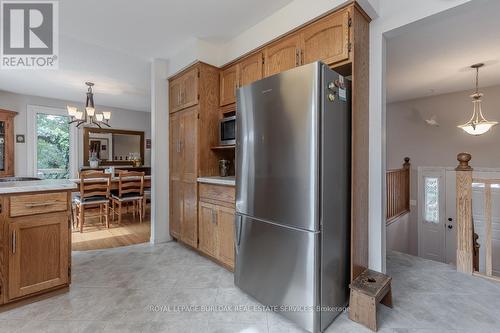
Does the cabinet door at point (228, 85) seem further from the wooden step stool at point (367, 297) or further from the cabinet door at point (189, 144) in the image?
the wooden step stool at point (367, 297)

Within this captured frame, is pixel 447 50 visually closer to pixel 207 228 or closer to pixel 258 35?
pixel 258 35

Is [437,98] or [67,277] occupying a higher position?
[437,98]

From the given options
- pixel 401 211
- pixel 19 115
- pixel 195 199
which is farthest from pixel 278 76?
pixel 19 115

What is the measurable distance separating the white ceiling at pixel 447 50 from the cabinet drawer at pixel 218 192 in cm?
191

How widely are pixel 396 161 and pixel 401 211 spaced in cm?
126

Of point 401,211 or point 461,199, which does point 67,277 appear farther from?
point 401,211

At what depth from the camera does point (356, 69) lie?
1708 mm

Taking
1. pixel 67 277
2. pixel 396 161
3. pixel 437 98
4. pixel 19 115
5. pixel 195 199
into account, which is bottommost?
pixel 67 277

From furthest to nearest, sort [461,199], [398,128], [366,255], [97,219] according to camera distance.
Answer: [398,128]
[97,219]
[461,199]
[366,255]

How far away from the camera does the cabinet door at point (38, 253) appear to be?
1.72 meters

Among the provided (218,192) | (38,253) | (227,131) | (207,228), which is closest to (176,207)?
(207,228)

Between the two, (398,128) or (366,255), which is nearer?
(366,255)

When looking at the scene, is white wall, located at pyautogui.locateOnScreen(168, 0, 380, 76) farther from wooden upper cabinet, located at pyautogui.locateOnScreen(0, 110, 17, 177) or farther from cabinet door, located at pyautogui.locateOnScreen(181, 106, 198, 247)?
wooden upper cabinet, located at pyautogui.locateOnScreen(0, 110, 17, 177)

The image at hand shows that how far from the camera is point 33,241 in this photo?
1.79 meters
